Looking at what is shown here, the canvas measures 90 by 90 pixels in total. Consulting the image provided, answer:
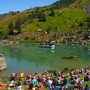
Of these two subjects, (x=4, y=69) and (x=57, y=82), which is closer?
(x=57, y=82)

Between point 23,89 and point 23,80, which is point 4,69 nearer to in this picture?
point 23,80

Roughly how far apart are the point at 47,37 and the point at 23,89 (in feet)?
505

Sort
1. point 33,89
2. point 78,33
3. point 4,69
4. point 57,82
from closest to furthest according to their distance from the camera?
point 33,89 < point 57,82 < point 4,69 < point 78,33

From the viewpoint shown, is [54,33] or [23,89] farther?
[54,33]

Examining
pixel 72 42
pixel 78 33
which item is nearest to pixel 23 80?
pixel 72 42

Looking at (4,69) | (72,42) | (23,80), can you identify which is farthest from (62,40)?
(23,80)

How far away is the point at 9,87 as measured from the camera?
139ft

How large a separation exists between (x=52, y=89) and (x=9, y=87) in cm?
643

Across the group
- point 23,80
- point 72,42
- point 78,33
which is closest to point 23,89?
point 23,80

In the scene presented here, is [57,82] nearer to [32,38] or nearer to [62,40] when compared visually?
[62,40]

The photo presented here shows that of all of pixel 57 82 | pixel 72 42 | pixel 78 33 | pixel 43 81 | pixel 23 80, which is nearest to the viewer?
pixel 57 82

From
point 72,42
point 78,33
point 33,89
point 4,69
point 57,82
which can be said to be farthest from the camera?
point 78,33

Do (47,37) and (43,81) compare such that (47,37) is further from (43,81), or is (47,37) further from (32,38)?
(43,81)

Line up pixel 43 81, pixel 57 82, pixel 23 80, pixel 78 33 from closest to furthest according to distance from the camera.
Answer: pixel 57 82
pixel 43 81
pixel 23 80
pixel 78 33
